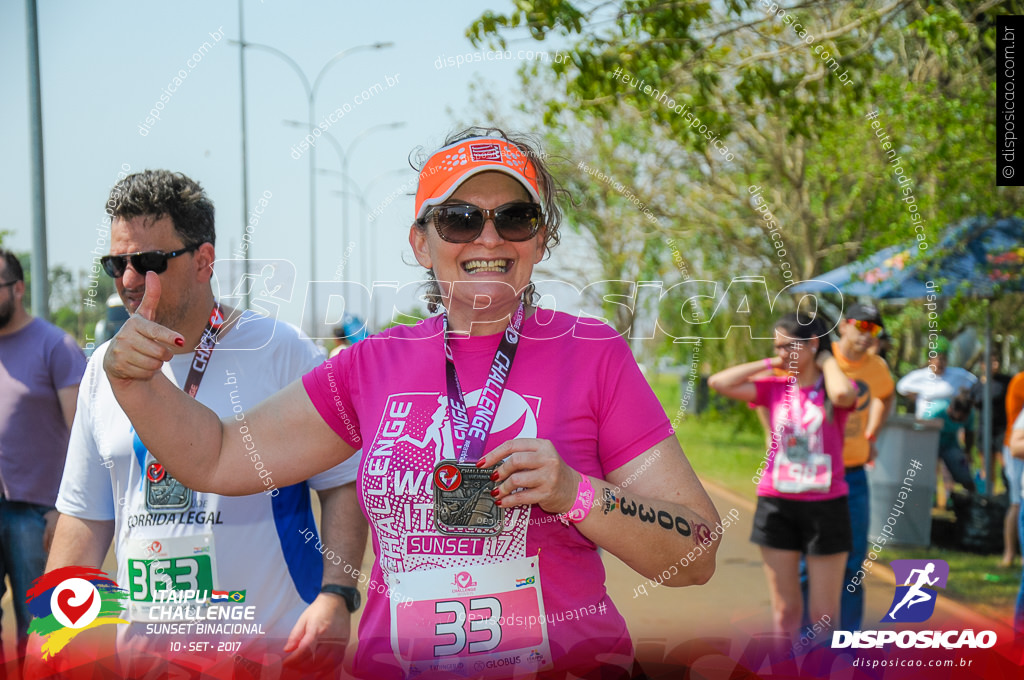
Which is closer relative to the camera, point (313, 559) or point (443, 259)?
point (443, 259)

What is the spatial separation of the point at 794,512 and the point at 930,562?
1362 millimetres

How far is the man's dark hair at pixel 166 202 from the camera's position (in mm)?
2375

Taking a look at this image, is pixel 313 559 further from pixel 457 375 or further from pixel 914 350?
pixel 914 350

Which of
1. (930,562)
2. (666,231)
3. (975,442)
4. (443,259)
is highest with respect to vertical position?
(666,231)

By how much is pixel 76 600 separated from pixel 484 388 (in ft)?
4.28

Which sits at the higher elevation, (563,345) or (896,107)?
(896,107)

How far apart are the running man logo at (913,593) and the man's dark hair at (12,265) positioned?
137 inches

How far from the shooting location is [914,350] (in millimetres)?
11203

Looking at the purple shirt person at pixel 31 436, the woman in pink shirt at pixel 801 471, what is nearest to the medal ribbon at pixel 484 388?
the purple shirt person at pixel 31 436

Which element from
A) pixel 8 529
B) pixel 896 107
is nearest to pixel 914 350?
pixel 896 107

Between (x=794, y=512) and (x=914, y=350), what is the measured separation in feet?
26.3

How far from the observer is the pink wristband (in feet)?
5.30

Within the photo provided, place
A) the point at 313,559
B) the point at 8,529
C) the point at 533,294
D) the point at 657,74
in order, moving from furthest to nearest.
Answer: the point at 657,74 → the point at 8,529 → the point at 313,559 → the point at 533,294

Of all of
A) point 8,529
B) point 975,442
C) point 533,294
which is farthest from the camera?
point 975,442
